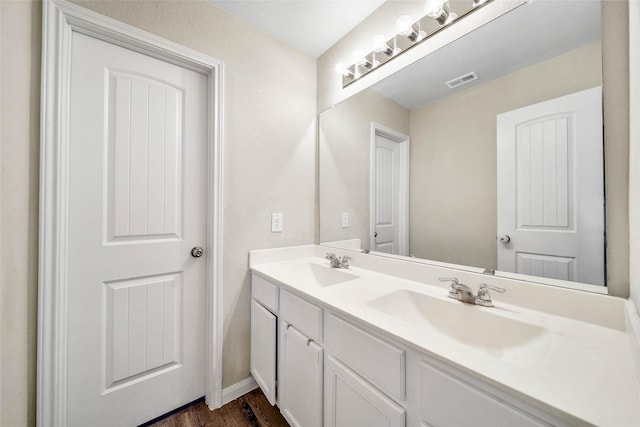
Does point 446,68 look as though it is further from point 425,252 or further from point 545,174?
point 425,252

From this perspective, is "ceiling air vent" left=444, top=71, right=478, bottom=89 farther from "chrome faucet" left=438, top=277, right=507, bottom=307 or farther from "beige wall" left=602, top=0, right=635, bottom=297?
"chrome faucet" left=438, top=277, right=507, bottom=307

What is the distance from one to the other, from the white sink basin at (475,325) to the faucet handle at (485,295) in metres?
0.02

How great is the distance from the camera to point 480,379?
523 millimetres

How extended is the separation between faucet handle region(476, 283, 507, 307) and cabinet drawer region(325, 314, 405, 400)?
0.42 m

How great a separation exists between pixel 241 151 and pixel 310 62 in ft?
3.15

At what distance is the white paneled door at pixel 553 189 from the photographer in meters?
0.78

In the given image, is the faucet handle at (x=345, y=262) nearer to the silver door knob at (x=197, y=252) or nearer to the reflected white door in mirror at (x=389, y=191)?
the reflected white door in mirror at (x=389, y=191)

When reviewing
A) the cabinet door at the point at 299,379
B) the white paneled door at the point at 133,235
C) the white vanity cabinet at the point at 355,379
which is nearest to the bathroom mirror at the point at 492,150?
the white vanity cabinet at the point at 355,379

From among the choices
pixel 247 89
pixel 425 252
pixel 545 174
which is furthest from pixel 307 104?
pixel 545 174

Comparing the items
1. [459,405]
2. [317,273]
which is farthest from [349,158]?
[459,405]

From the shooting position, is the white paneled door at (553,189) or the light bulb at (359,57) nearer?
the white paneled door at (553,189)

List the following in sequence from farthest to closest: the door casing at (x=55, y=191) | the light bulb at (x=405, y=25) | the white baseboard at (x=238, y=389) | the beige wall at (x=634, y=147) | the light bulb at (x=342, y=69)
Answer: the light bulb at (x=342, y=69) → the white baseboard at (x=238, y=389) → the light bulb at (x=405, y=25) → the door casing at (x=55, y=191) → the beige wall at (x=634, y=147)

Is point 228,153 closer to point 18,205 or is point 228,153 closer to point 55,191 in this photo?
point 55,191

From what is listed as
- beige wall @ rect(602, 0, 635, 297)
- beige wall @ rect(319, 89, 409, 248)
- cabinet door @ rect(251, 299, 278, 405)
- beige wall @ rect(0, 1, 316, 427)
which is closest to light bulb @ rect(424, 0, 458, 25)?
beige wall @ rect(319, 89, 409, 248)
